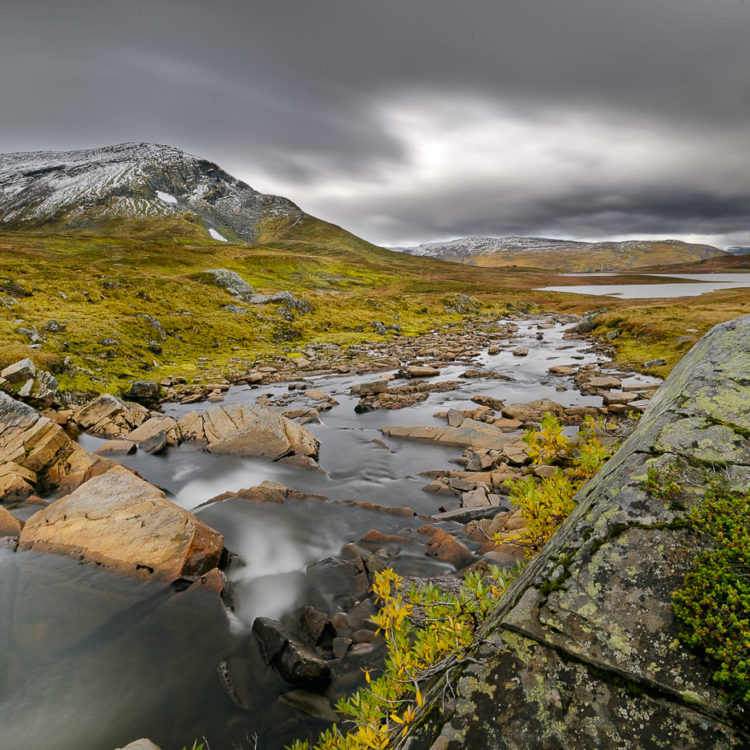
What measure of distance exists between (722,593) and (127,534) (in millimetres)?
11696

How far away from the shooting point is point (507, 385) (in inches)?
1261

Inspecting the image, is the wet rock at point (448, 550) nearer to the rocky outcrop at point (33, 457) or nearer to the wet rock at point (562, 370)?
the rocky outcrop at point (33, 457)

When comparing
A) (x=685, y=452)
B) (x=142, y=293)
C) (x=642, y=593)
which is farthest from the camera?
(x=142, y=293)

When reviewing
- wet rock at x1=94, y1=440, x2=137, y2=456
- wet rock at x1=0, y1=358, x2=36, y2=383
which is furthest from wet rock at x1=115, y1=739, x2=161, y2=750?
wet rock at x1=0, y1=358, x2=36, y2=383

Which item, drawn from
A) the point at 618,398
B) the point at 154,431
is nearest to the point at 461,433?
the point at 618,398

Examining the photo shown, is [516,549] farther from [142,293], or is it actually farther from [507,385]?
[142,293]

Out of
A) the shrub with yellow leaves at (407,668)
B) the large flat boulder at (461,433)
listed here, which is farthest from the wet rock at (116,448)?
the shrub with yellow leaves at (407,668)

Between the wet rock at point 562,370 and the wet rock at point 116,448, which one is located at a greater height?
the wet rock at point 116,448

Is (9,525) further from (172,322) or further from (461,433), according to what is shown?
(172,322)

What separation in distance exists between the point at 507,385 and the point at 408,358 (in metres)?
14.7

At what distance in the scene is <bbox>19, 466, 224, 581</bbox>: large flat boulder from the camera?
974cm

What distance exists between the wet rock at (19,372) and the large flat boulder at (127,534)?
1259 cm

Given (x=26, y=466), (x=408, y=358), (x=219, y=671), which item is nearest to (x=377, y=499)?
(x=219, y=671)

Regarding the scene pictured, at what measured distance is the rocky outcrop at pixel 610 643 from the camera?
2.42m
